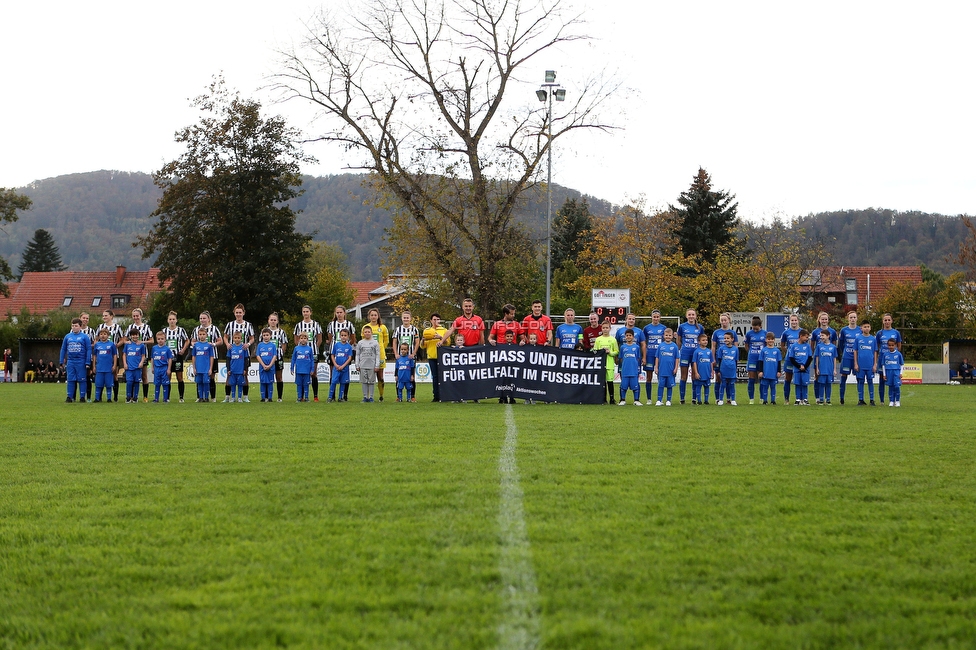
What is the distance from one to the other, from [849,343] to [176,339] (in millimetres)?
13677

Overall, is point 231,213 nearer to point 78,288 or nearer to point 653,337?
point 653,337

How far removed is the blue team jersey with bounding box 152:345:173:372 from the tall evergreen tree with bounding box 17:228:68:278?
273 ft

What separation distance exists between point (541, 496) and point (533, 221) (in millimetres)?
30717

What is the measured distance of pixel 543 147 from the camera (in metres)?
36.0

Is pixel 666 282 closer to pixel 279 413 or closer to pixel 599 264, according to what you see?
pixel 599 264

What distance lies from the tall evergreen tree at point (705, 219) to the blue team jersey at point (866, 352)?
37.0 meters

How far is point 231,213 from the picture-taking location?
153 feet

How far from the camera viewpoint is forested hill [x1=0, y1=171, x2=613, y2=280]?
105m

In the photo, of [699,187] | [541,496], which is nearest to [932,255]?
[699,187]

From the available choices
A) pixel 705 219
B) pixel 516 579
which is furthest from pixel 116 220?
pixel 516 579

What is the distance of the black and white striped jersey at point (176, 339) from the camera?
736 inches

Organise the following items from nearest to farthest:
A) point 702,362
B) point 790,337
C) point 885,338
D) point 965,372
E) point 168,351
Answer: point 885,338 < point 702,362 < point 168,351 < point 790,337 < point 965,372

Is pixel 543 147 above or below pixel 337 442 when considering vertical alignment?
above

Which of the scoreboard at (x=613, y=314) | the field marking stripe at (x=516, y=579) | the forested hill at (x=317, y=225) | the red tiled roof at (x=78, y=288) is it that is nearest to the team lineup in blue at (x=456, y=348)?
the scoreboard at (x=613, y=314)
